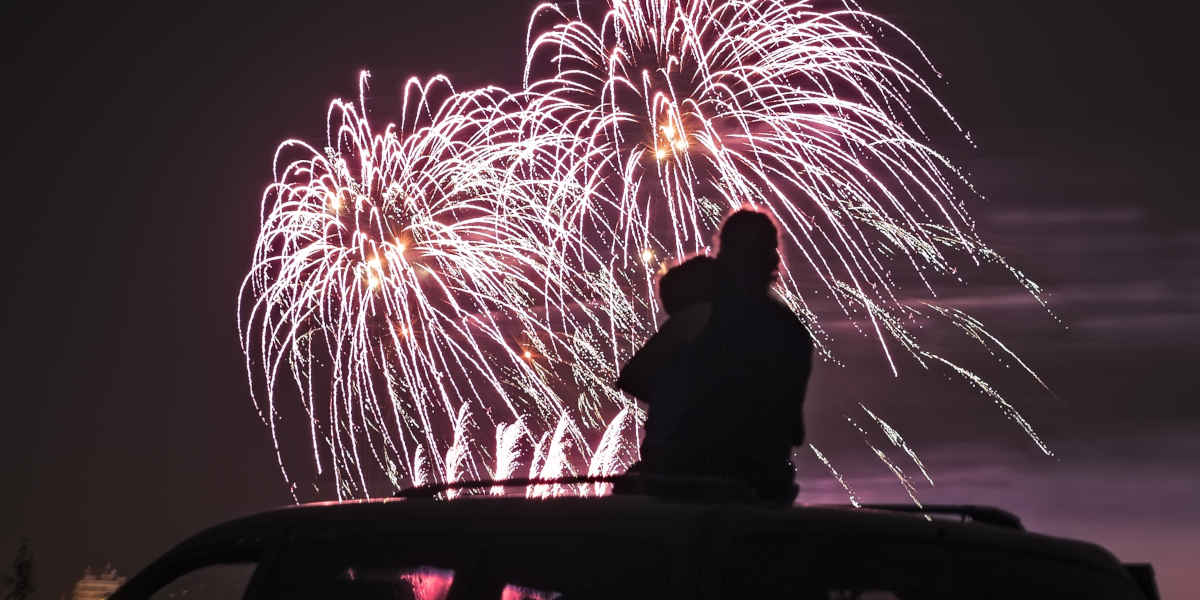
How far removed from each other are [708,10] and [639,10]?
884 mm

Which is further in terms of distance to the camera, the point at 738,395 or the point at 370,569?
the point at 738,395

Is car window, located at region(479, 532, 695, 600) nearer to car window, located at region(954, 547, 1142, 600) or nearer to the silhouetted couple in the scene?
car window, located at region(954, 547, 1142, 600)

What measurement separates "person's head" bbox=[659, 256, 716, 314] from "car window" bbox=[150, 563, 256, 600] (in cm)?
257

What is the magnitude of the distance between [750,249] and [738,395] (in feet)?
2.42

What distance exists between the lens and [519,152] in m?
→ 21.5

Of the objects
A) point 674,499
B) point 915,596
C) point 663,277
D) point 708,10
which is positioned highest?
point 708,10

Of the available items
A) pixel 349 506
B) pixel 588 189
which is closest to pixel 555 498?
pixel 349 506

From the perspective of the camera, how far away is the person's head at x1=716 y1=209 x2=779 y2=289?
5.91 m

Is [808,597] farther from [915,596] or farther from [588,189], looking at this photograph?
[588,189]

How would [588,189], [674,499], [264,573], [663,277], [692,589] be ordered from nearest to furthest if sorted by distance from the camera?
[692,589]
[674,499]
[264,573]
[663,277]
[588,189]

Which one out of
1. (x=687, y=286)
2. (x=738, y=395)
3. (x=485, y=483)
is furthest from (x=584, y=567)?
(x=687, y=286)

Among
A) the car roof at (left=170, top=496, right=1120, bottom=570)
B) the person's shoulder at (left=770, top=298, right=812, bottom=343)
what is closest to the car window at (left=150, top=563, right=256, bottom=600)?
the car roof at (left=170, top=496, right=1120, bottom=570)

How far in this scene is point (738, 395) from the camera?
539 cm

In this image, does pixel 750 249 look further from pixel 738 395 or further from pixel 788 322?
pixel 738 395
